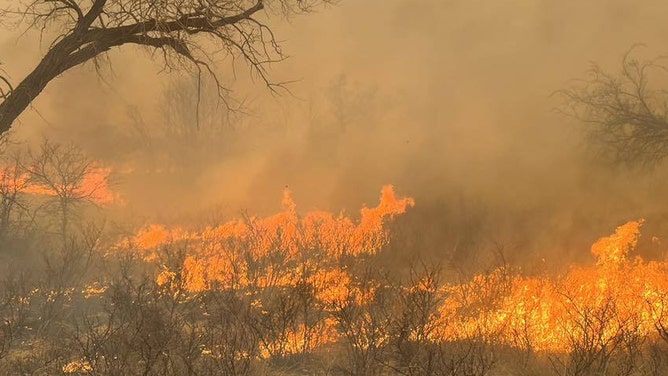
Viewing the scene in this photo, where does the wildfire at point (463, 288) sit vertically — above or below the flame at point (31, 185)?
below

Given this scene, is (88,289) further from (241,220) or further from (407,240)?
(407,240)

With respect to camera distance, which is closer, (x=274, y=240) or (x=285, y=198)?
(x=274, y=240)

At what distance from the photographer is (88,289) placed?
60.1ft

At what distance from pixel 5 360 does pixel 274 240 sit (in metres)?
10.2

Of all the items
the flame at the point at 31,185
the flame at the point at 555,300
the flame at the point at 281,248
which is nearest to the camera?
the flame at the point at 555,300

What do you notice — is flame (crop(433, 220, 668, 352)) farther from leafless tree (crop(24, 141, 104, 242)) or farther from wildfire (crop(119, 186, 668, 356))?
leafless tree (crop(24, 141, 104, 242))

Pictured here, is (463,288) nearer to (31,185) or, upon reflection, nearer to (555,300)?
(555,300)

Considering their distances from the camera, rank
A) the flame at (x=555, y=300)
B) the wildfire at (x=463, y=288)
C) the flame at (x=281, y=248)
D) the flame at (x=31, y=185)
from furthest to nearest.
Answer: the flame at (x=31, y=185) → the flame at (x=281, y=248) → the flame at (x=555, y=300) → the wildfire at (x=463, y=288)

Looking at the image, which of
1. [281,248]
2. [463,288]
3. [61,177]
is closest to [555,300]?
[463,288]

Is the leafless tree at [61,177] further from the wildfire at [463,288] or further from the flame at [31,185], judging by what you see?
the wildfire at [463,288]

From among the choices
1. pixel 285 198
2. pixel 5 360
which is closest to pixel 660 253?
pixel 5 360

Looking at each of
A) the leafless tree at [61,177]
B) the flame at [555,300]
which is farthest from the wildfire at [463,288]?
the leafless tree at [61,177]

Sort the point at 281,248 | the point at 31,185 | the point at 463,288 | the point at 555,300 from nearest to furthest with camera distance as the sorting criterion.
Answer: the point at 555,300 < the point at 463,288 < the point at 281,248 < the point at 31,185

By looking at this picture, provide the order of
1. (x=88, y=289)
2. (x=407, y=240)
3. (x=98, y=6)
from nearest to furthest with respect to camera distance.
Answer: (x=98, y=6), (x=407, y=240), (x=88, y=289)
